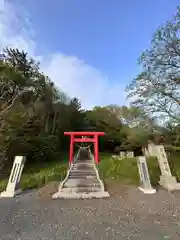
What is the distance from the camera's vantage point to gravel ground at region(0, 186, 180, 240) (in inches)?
108

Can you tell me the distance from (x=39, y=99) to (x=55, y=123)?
2802 millimetres

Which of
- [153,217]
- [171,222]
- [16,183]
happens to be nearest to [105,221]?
[153,217]

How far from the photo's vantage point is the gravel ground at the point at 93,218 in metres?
2.74

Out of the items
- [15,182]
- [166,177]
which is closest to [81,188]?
[15,182]

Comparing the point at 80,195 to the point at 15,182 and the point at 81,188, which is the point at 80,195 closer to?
the point at 81,188

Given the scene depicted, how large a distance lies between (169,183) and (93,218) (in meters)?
3.26

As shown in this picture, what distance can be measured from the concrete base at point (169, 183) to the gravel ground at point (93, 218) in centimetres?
59

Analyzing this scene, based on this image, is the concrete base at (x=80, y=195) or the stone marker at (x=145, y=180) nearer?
the concrete base at (x=80, y=195)

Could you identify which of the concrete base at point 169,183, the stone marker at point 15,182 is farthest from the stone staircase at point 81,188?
the concrete base at point 169,183

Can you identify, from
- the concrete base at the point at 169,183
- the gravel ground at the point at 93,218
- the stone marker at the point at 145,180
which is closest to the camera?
the gravel ground at the point at 93,218

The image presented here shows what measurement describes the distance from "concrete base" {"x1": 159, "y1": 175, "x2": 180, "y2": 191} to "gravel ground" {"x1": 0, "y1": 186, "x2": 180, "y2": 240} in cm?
59

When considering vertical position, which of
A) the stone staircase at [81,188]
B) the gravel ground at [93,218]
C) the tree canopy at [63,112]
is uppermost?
the tree canopy at [63,112]

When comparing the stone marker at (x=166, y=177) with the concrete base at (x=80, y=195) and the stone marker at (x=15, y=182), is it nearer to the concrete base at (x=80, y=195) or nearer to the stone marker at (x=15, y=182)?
the concrete base at (x=80, y=195)

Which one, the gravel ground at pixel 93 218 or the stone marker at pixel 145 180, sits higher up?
the stone marker at pixel 145 180
